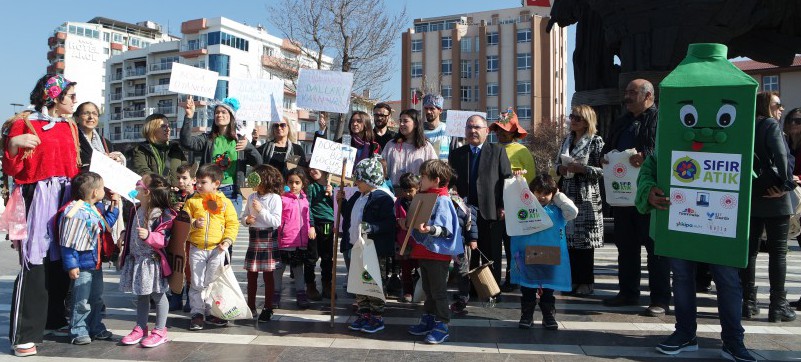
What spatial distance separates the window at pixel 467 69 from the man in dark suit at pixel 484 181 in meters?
62.1

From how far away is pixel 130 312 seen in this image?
19.9 feet

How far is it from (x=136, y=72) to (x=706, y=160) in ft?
277

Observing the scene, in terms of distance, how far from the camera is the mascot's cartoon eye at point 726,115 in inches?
161

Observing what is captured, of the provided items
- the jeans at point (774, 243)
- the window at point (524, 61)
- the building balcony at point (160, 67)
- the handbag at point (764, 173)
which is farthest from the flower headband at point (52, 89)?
the building balcony at point (160, 67)

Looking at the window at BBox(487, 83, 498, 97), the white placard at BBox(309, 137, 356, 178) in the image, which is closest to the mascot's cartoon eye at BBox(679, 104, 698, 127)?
the white placard at BBox(309, 137, 356, 178)

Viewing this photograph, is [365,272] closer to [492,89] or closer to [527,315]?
[527,315]

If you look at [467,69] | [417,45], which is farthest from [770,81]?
[417,45]

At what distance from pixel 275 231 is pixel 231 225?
0.51 metres

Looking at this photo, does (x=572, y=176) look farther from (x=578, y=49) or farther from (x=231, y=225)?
(x=578, y=49)

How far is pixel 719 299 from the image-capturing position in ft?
14.2

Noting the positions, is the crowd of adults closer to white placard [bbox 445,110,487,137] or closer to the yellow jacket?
the yellow jacket

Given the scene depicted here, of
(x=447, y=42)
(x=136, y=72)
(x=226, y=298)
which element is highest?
(x=447, y=42)

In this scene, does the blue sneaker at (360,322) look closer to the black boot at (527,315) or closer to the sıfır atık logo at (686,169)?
the black boot at (527,315)

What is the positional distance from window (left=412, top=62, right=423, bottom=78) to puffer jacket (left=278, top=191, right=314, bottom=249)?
206ft
